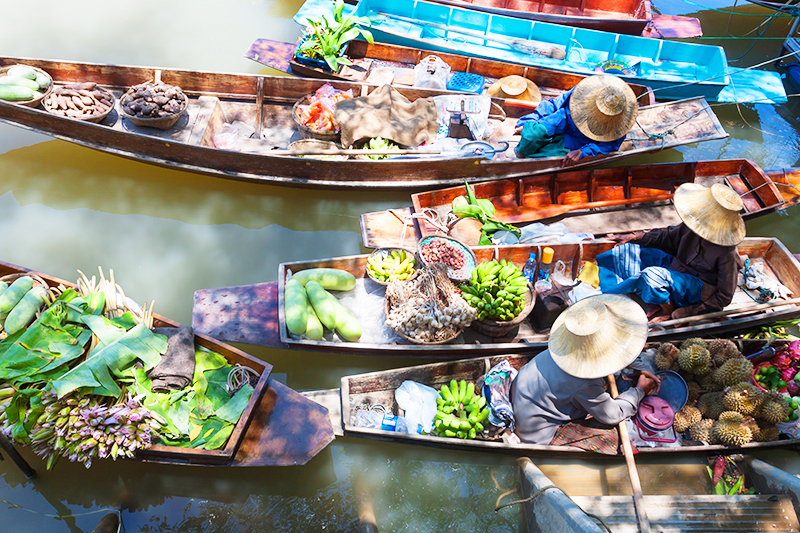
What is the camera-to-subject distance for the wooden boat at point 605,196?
612 cm

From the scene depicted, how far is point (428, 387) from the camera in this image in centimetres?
470

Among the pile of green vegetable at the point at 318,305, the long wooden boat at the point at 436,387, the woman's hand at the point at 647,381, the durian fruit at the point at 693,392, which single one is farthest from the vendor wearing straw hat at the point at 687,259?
the pile of green vegetable at the point at 318,305

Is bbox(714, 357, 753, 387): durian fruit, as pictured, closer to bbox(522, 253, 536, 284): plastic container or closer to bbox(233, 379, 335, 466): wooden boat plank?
bbox(522, 253, 536, 284): plastic container

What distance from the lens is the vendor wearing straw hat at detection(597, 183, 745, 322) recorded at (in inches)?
183

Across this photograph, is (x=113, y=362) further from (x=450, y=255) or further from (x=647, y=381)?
(x=647, y=381)

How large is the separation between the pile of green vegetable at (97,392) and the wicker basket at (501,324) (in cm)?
236

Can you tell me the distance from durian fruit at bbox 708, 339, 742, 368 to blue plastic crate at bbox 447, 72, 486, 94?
4915 millimetres

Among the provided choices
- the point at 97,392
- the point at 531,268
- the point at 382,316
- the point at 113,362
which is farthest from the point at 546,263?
the point at 97,392

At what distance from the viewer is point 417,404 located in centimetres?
455

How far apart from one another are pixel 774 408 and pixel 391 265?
12.9ft

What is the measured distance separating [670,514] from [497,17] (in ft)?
25.6

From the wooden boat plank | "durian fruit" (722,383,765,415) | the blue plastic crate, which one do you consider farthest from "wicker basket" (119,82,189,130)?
"durian fruit" (722,383,765,415)

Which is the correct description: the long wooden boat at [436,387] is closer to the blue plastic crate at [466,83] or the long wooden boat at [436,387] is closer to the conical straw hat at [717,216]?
the conical straw hat at [717,216]

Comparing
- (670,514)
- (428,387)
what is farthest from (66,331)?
(670,514)
